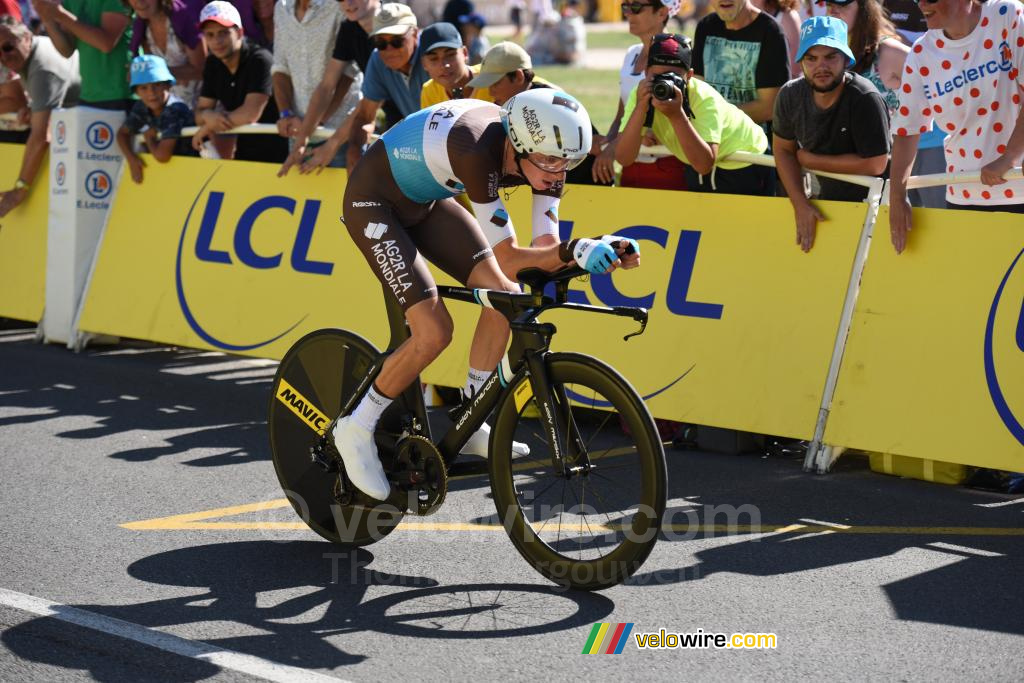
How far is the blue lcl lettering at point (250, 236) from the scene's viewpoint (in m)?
9.28

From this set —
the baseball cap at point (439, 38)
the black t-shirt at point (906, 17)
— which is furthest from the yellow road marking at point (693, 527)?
the black t-shirt at point (906, 17)

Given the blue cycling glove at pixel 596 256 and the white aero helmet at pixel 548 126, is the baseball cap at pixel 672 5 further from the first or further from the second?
the blue cycling glove at pixel 596 256

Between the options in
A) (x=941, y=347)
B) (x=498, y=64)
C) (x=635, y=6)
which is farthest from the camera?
(x=635, y=6)

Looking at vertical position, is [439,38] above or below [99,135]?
above

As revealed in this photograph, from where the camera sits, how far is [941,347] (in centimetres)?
682

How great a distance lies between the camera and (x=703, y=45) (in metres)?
8.73

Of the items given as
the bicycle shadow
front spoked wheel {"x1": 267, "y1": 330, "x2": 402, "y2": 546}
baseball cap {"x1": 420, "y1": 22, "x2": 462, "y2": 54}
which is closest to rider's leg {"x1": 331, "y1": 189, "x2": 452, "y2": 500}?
front spoked wheel {"x1": 267, "y1": 330, "x2": 402, "y2": 546}

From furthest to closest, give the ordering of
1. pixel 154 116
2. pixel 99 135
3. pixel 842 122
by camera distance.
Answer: pixel 99 135, pixel 154 116, pixel 842 122

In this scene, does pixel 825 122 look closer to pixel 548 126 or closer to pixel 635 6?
pixel 635 6

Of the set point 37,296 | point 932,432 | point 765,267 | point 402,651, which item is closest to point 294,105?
point 37,296

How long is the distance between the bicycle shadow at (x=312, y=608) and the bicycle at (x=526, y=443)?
0.18m

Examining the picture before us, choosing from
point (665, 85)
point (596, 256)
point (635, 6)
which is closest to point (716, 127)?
point (665, 85)

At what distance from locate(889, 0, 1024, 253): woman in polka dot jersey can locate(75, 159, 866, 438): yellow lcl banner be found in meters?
0.48

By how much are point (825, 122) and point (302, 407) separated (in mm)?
3347
